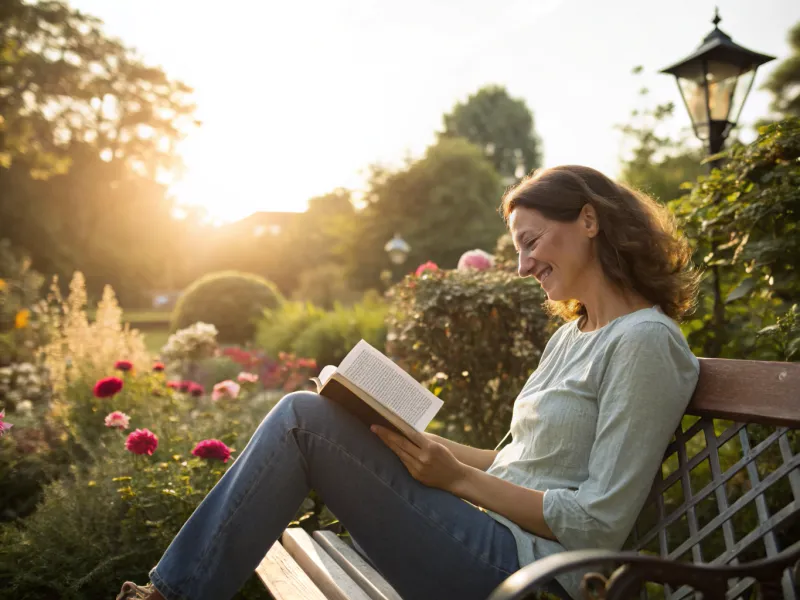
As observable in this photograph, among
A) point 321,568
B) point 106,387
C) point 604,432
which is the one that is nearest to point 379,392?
point 604,432

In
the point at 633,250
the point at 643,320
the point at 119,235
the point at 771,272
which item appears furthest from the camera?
the point at 119,235

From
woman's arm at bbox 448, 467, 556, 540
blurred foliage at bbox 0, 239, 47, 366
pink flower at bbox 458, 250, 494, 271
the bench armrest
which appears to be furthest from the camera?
blurred foliage at bbox 0, 239, 47, 366

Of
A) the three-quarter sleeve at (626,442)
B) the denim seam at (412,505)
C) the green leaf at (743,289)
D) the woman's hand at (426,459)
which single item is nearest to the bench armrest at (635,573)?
the three-quarter sleeve at (626,442)

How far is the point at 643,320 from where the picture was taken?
1854 millimetres

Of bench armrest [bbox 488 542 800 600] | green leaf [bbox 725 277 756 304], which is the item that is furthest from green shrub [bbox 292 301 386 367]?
bench armrest [bbox 488 542 800 600]

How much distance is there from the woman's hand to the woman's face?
57 cm

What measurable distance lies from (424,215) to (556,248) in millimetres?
23960

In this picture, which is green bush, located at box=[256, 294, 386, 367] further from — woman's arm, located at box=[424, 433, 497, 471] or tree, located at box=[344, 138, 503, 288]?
tree, located at box=[344, 138, 503, 288]

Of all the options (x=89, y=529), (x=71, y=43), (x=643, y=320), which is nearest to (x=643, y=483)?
(x=643, y=320)

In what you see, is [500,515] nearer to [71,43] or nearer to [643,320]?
[643,320]

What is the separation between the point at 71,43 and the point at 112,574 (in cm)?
2349

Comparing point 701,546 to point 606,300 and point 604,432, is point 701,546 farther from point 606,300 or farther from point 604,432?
point 606,300

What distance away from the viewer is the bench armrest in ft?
4.12

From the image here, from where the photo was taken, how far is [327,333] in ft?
35.9
